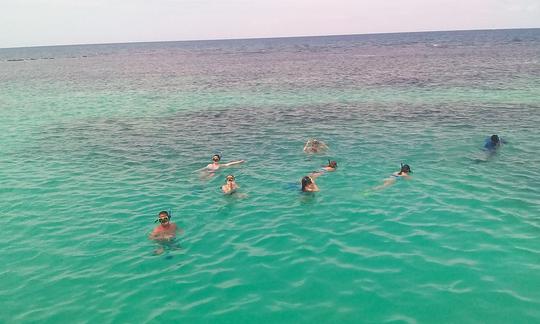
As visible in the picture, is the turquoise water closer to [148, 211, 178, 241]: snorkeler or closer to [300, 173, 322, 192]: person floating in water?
[148, 211, 178, 241]: snorkeler

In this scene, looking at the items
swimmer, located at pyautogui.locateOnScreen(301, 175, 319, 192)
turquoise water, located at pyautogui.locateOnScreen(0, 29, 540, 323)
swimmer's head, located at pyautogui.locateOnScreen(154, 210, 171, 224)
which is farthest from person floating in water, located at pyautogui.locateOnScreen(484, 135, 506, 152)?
swimmer's head, located at pyautogui.locateOnScreen(154, 210, 171, 224)

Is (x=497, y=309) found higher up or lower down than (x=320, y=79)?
lower down

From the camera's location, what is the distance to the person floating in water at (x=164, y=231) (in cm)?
1490

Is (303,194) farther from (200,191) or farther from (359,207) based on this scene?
(200,191)

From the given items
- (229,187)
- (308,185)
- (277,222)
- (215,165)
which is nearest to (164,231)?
(277,222)

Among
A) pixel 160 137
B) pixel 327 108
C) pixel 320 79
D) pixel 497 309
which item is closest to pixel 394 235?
pixel 497 309

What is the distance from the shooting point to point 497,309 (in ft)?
35.1

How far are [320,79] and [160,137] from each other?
1523 inches

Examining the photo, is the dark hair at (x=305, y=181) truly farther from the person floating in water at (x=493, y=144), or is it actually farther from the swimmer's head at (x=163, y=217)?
the person floating in water at (x=493, y=144)

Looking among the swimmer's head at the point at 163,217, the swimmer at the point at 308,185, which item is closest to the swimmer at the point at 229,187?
the swimmer at the point at 308,185

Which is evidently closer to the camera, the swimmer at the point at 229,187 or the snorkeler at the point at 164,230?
the snorkeler at the point at 164,230

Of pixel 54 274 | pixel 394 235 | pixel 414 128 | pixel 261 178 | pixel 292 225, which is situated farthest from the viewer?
pixel 414 128

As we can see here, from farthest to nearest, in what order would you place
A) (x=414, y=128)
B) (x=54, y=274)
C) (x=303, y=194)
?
(x=414, y=128)
(x=303, y=194)
(x=54, y=274)

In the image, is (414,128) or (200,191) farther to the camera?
(414,128)
